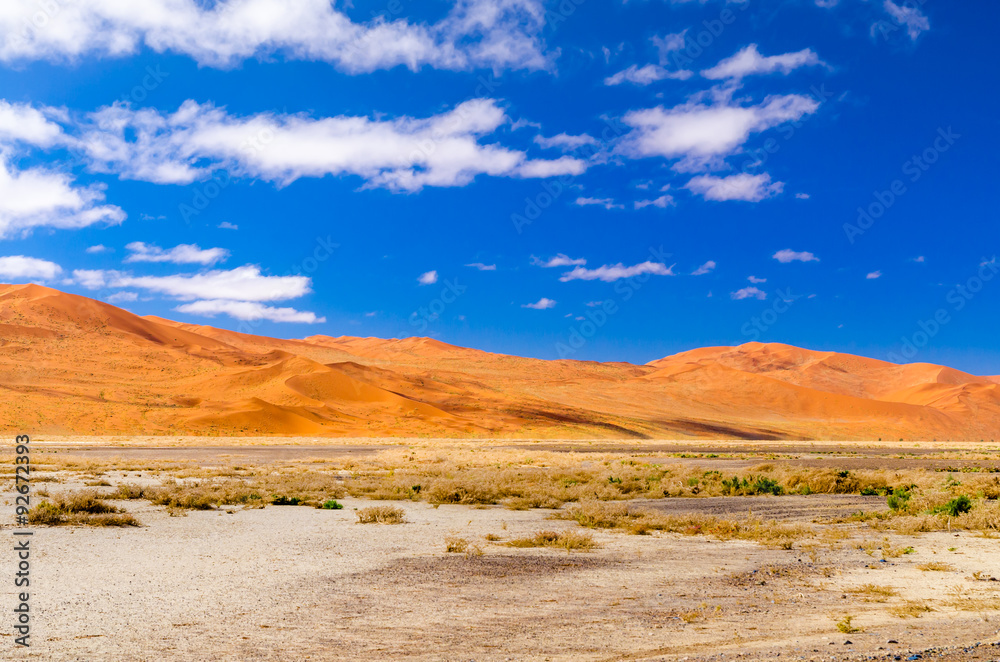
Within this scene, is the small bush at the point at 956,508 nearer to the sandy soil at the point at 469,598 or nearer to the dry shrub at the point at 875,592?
the sandy soil at the point at 469,598

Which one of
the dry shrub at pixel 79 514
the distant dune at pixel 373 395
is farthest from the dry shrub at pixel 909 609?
the distant dune at pixel 373 395

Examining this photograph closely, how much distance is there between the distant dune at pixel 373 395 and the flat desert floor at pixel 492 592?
70755 millimetres

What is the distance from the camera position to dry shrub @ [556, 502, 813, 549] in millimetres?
13281

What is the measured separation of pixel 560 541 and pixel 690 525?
387cm

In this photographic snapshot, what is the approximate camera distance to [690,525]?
14695mm

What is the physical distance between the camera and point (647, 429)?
339ft

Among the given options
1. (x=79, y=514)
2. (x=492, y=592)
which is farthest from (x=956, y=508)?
(x=79, y=514)

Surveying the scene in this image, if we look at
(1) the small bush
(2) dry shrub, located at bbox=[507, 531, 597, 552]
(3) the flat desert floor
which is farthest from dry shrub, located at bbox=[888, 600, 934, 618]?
(1) the small bush

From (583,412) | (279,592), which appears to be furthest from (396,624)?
(583,412)

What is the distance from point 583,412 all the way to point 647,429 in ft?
39.8

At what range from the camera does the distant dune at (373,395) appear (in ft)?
275

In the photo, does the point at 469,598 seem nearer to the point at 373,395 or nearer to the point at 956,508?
the point at 956,508

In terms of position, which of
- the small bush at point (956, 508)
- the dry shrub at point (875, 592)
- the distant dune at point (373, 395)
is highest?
the distant dune at point (373, 395)

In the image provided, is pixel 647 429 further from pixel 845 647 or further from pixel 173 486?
pixel 845 647
